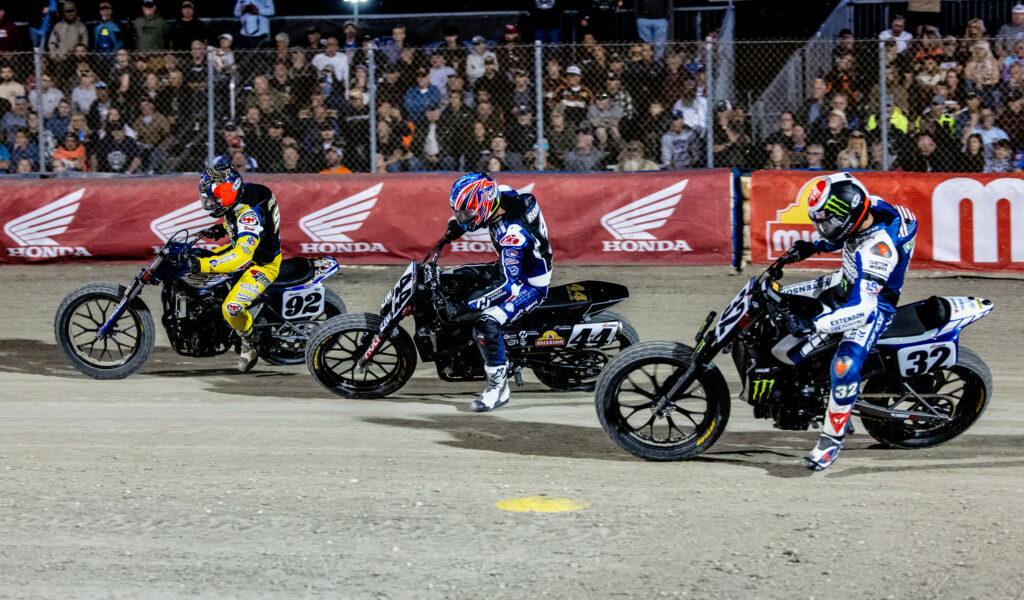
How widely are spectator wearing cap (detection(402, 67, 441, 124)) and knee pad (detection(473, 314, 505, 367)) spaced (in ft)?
23.8

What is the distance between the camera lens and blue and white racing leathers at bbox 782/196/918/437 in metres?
6.95

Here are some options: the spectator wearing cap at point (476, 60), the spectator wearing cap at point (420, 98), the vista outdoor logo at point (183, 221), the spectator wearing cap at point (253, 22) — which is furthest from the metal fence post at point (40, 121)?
the spectator wearing cap at point (476, 60)

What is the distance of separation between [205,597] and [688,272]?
10044 millimetres

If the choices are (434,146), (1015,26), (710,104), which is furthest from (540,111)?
(1015,26)

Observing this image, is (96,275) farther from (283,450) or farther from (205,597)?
(205,597)

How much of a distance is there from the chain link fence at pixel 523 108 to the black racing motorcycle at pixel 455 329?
20.4ft

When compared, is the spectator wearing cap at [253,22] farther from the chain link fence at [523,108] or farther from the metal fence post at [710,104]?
the metal fence post at [710,104]

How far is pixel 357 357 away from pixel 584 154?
6.67 meters

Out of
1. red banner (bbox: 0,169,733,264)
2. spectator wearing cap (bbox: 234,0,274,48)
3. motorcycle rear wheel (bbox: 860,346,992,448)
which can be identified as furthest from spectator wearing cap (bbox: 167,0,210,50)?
motorcycle rear wheel (bbox: 860,346,992,448)

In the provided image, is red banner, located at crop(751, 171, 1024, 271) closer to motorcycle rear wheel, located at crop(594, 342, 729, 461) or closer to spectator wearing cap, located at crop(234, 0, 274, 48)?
motorcycle rear wheel, located at crop(594, 342, 729, 461)

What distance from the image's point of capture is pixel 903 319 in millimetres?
7199

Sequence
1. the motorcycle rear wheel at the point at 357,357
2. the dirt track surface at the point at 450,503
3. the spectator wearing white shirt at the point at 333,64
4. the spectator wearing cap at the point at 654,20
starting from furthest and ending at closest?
the spectator wearing cap at the point at 654,20 → the spectator wearing white shirt at the point at 333,64 → the motorcycle rear wheel at the point at 357,357 → the dirt track surface at the point at 450,503

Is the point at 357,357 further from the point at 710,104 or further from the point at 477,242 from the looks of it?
the point at 710,104

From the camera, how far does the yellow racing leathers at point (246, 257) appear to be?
9.84 metres
